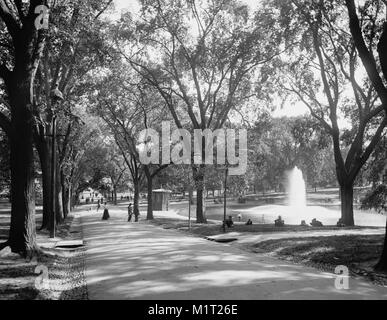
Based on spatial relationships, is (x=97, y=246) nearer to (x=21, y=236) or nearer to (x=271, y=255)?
(x=21, y=236)

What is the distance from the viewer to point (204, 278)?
31.2 ft

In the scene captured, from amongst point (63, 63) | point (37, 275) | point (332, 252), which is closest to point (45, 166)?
point (63, 63)

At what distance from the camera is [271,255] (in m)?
14.6

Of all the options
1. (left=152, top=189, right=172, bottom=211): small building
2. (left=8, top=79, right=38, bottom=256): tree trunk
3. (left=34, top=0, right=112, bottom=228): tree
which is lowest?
(left=152, top=189, right=172, bottom=211): small building

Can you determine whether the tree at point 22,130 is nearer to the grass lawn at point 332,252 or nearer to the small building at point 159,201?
the grass lawn at point 332,252

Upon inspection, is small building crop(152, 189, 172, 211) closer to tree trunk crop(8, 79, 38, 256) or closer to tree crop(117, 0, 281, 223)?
tree crop(117, 0, 281, 223)

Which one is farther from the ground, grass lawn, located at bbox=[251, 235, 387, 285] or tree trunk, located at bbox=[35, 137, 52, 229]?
tree trunk, located at bbox=[35, 137, 52, 229]

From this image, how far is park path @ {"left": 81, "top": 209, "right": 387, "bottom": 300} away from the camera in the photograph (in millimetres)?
7973

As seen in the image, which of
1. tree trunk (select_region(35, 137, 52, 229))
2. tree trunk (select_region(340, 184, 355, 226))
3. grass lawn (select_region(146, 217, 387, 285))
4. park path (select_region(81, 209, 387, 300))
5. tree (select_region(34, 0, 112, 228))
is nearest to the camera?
park path (select_region(81, 209, 387, 300))

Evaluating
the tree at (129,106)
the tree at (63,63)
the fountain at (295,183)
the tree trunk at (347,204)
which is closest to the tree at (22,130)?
the tree at (63,63)

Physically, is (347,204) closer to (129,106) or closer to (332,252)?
(332,252)

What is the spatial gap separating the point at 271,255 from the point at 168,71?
19703mm

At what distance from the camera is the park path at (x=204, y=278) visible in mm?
7973

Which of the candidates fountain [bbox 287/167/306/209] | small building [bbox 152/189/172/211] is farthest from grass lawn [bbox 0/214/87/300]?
fountain [bbox 287/167/306/209]
